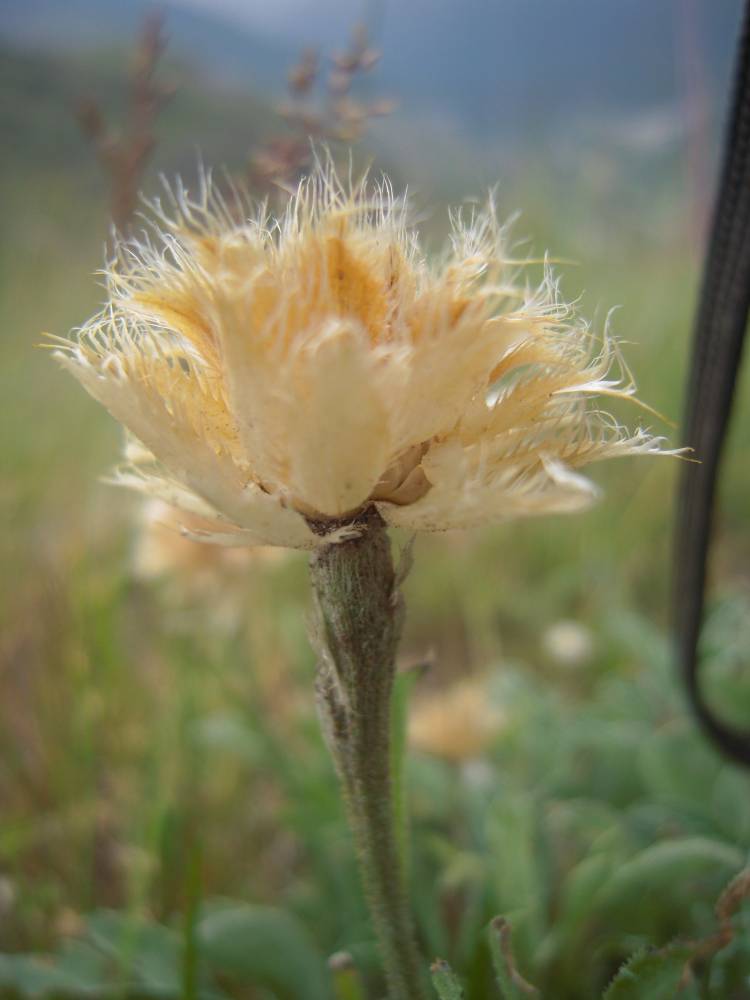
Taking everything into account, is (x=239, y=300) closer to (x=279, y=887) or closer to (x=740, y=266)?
(x=740, y=266)

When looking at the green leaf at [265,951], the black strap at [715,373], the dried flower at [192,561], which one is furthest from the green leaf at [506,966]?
the dried flower at [192,561]

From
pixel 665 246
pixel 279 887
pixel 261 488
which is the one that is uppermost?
pixel 665 246

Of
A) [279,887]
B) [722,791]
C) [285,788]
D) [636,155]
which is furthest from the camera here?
[636,155]

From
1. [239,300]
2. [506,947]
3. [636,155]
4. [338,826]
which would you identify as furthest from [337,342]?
[636,155]

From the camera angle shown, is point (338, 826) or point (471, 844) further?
point (471, 844)

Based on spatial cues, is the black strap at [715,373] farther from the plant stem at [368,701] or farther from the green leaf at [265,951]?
the green leaf at [265,951]
